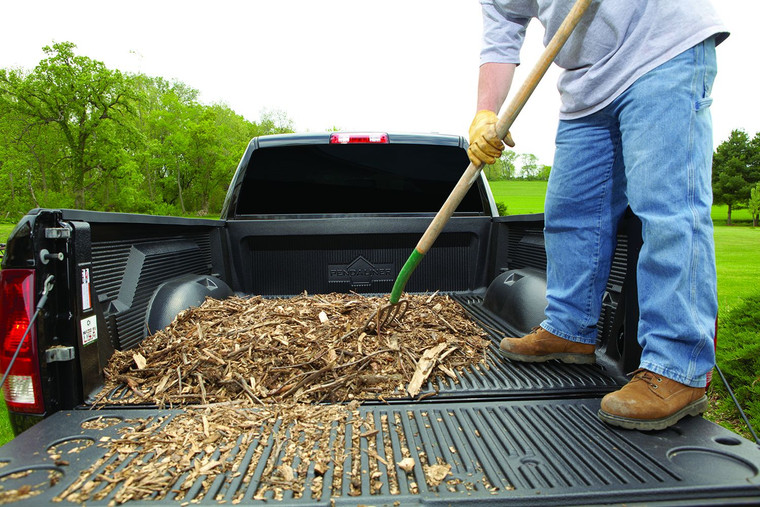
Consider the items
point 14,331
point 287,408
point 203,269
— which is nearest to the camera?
point 14,331

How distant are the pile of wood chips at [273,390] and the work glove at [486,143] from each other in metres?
1.00

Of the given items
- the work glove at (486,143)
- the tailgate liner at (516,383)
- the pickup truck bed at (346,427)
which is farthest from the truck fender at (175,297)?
the work glove at (486,143)

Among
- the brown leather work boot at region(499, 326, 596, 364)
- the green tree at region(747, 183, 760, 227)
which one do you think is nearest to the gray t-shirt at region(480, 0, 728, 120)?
the brown leather work boot at region(499, 326, 596, 364)

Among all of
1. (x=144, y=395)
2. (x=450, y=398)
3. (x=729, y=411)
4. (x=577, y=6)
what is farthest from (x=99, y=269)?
(x=729, y=411)

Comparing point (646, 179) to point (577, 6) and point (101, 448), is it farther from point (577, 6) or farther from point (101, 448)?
point (101, 448)

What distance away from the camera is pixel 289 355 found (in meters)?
2.35

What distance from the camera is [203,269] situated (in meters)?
3.29

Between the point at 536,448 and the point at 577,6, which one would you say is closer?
the point at 536,448

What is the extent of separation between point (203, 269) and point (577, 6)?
8.73 feet

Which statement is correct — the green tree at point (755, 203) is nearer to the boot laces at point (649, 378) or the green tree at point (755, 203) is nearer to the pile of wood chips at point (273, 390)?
the pile of wood chips at point (273, 390)

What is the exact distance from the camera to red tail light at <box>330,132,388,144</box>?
3453 millimetres

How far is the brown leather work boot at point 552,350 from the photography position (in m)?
2.43

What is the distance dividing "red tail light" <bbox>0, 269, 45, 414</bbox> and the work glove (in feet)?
6.60

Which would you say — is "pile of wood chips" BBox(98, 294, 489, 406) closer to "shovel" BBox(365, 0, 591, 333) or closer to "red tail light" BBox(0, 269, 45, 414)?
"shovel" BBox(365, 0, 591, 333)
